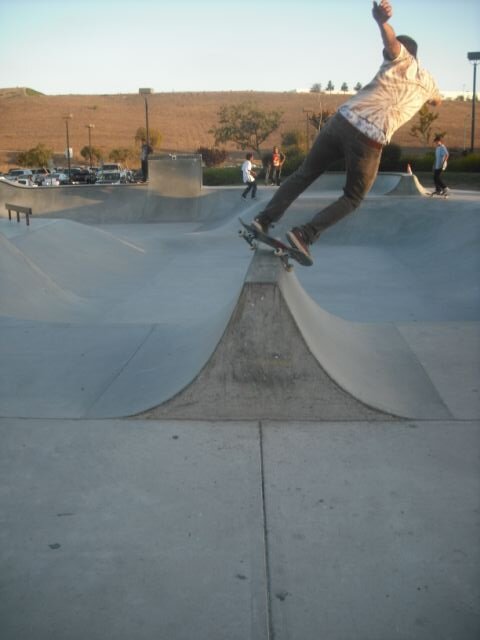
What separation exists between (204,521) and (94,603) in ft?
2.14

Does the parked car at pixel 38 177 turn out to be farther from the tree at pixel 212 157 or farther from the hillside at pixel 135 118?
the hillside at pixel 135 118

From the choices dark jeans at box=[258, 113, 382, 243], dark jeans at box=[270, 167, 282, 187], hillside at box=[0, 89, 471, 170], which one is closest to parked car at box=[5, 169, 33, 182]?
dark jeans at box=[270, 167, 282, 187]

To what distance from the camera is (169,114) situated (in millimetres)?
102938

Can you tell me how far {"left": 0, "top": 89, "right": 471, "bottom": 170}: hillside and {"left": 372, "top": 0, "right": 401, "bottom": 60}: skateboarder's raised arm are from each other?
2595 inches

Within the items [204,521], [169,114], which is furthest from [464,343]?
[169,114]

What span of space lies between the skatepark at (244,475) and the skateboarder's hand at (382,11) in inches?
65.7

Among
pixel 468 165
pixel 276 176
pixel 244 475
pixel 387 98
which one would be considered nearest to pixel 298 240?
pixel 387 98

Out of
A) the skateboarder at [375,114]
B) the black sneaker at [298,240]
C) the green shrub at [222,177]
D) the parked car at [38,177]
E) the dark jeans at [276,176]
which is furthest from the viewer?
the parked car at [38,177]

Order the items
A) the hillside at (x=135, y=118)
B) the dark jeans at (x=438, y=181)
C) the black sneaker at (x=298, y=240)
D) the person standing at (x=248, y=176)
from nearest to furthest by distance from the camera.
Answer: the black sneaker at (x=298, y=240) → the dark jeans at (x=438, y=181) → the person standing at (x=248, y=176) → the hillside at (x=135, y=118)

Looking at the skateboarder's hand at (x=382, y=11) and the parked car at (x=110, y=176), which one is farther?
the parked car at (x=110, y=176)

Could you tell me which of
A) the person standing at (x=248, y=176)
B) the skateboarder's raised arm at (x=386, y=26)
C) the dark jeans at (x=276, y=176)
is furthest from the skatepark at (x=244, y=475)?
the dark jeans at (x=276, y=176)

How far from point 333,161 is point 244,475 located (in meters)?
2.39

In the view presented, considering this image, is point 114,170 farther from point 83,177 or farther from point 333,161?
point 333,161

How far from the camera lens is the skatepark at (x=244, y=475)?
7.82 feet
